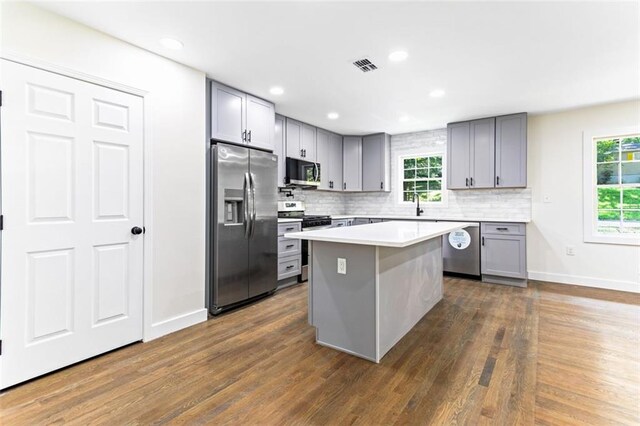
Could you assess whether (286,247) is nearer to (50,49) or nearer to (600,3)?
(50,49)

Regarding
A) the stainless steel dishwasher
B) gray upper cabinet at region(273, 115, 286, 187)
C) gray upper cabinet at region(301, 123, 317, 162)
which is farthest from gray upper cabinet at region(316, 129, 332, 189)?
the stainless steel dishwasher

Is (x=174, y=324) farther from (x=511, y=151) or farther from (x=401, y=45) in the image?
(x=511, y=151)

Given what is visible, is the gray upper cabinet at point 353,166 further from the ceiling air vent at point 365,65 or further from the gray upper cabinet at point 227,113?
the ceiling air vent at point 365,65

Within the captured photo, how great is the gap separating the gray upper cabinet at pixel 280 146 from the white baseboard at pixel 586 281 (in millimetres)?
3974

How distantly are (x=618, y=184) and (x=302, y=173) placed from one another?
4293 millimetres

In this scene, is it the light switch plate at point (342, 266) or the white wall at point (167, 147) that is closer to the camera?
the white wall at point (167, 147)

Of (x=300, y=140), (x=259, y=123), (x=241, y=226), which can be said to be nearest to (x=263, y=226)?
(x=241, y=226)

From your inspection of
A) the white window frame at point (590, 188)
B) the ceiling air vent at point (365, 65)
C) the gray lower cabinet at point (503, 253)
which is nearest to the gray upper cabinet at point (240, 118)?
the ceiling air vent at point (365, 65)

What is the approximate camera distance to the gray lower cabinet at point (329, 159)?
17.7 feet

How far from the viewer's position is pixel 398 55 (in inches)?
108

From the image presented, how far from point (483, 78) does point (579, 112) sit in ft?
7.06

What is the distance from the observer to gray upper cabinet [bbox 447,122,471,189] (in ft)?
15.9

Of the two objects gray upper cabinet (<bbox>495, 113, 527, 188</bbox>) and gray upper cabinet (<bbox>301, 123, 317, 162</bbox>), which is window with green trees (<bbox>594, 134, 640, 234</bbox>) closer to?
gray upper cabinet (<bbox>495, 113, 527, 188</bbox>)

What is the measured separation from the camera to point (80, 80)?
2.23 metres
